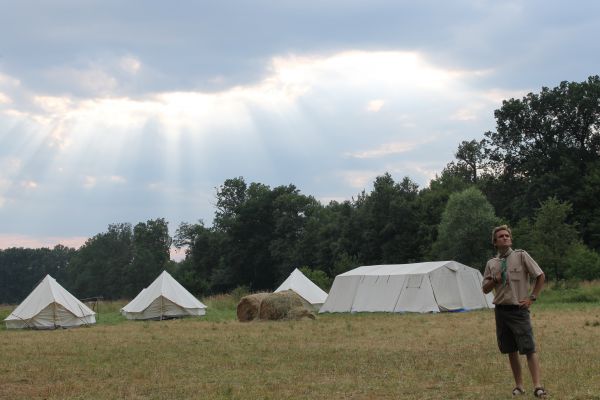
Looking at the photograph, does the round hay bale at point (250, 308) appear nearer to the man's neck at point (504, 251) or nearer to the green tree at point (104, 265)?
the man's neck at point (504, 251)

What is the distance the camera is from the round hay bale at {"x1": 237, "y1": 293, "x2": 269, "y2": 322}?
25.6 metres

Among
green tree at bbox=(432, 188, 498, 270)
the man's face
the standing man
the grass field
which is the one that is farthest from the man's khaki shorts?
green tree at bbox=(432, 188, 498, 270)

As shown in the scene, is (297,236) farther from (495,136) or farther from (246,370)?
(246,370)

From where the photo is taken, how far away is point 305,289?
109 ft

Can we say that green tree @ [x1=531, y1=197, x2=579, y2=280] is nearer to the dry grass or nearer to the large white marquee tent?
the large white marquee tent

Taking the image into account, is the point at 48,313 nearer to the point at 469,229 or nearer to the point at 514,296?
the point at 514,296

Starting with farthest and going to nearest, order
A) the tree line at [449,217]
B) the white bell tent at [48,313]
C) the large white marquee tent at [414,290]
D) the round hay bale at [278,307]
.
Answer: the tree line at [449,217] → the large white marquee tent at [414,290] → the white bell tent at [48,313] → the round hay bale at [278,307]

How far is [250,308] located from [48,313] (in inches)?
274

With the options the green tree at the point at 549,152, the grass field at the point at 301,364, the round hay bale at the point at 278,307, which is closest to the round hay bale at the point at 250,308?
the round hay bale at the point at 278,307

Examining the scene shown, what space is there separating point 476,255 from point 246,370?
38.1 meters

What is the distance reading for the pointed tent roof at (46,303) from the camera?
2608 centimetres

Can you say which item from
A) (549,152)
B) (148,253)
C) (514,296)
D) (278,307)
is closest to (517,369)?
(514,296)

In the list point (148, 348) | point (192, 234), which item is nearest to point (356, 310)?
point (148, 348)

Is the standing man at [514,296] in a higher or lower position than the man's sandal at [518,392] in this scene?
higher
